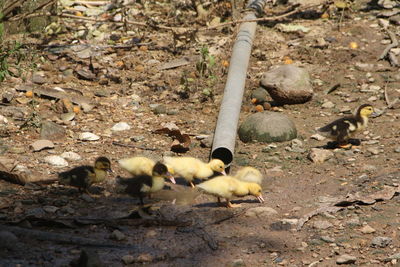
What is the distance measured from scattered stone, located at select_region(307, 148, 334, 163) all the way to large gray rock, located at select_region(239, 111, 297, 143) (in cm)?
49

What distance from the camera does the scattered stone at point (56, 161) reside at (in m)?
7.19

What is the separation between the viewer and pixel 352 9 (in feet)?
38.2

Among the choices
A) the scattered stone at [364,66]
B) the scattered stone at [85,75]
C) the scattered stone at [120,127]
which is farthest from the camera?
the scattered stone at [364,66]

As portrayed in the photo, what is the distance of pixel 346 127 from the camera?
772 cm

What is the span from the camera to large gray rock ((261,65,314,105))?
9.00 meters

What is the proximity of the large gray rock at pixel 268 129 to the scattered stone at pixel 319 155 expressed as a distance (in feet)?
1.61

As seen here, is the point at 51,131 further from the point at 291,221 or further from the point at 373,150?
the point at 373,150

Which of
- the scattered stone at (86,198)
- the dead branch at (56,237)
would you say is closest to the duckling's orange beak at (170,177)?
Result: the scattered stone at (86,198)

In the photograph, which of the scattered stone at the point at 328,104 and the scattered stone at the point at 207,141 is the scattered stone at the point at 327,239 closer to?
the scattered stone at the point at 207,141

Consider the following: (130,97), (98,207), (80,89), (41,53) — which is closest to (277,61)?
(130,97)

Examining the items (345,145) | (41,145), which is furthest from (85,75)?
(345,145)

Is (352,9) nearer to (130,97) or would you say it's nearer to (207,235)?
(130,97)

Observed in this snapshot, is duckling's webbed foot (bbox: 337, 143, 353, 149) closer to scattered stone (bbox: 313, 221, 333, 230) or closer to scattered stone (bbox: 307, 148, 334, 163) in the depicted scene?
scattered stone (bbox: 307, 148, 334, 163)

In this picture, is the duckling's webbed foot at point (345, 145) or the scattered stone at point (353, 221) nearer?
the scattered stone at point (353, 221)
